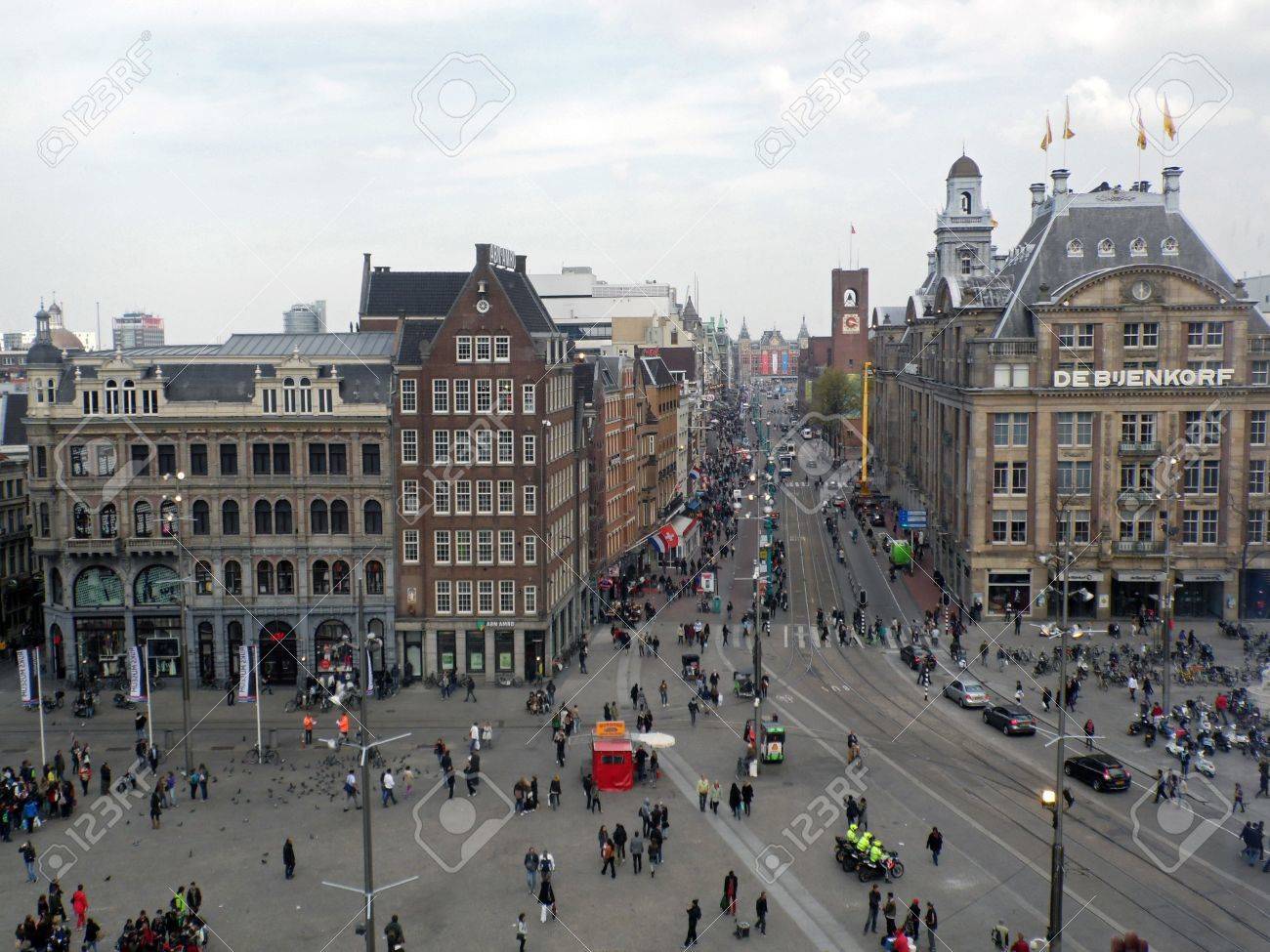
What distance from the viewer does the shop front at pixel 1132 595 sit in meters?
78.0

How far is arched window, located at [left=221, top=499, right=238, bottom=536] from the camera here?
64562 millimetres

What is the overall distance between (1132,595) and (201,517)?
58157 mm

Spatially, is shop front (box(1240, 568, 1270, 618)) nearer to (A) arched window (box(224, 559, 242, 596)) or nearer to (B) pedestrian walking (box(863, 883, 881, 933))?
(B) pedestrian walking (box(863, 883, 881, 933))

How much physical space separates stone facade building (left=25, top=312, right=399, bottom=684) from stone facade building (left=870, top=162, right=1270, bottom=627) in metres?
40.7

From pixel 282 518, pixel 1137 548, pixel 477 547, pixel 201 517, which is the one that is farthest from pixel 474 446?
pixel 1137 548

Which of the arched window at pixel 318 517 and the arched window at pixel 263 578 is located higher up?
the arched window at pixel 318 517

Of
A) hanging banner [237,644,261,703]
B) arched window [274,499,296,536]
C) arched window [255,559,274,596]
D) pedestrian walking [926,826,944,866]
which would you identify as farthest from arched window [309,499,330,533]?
pedestrian walking [926,826,944,866]

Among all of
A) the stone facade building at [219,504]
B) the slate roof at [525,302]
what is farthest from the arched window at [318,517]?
the slate roof at [525,302]

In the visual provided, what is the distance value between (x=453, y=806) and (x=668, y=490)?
247 ft

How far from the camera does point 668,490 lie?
11975 cm

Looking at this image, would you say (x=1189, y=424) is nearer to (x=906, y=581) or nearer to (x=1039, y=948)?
(x=906, y=581)

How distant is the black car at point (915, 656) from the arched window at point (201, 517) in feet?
128

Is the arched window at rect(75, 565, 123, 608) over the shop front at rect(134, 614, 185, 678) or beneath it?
over

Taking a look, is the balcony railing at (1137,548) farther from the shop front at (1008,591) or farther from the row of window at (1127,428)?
the row of window at (1127,428)
